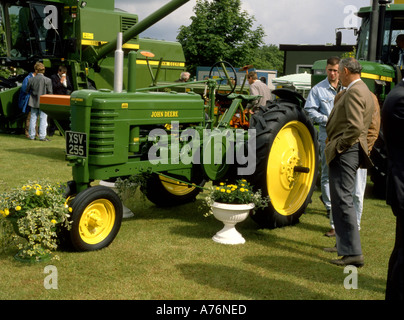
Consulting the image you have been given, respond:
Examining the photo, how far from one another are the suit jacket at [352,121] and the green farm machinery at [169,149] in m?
0.87

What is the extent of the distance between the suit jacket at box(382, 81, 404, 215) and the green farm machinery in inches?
→ 82.8

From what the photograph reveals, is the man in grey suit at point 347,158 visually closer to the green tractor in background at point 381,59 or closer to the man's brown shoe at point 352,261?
the man's brown shoe at point 352,261

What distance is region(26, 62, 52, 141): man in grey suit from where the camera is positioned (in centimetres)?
1145

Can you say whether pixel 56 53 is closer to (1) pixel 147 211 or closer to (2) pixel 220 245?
(1) pixel 147 211

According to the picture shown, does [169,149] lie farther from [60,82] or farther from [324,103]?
[60,82]

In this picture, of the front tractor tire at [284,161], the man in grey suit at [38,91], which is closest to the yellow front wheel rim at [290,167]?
the front tractor tire at [284,161]

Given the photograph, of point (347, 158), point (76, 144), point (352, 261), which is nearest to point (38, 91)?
point (76, 144)

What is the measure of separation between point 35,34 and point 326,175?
31.9 ft

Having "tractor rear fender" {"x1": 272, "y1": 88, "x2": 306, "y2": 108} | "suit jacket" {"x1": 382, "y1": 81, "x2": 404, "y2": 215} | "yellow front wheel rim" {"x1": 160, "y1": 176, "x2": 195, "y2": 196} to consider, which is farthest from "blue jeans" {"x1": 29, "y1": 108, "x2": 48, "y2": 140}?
"suit jacket" {"x1": 382, "y1": 81, "x2": 404, "y2": 215}

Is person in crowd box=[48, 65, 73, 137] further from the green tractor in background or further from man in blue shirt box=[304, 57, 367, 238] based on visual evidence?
man in blue shirt box=[304, 57, 367, 238]

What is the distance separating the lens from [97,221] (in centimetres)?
449

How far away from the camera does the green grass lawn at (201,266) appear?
3.76m

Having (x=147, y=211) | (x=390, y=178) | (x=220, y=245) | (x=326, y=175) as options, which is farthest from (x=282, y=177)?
(x=390, y=178)

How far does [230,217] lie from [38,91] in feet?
25.8
